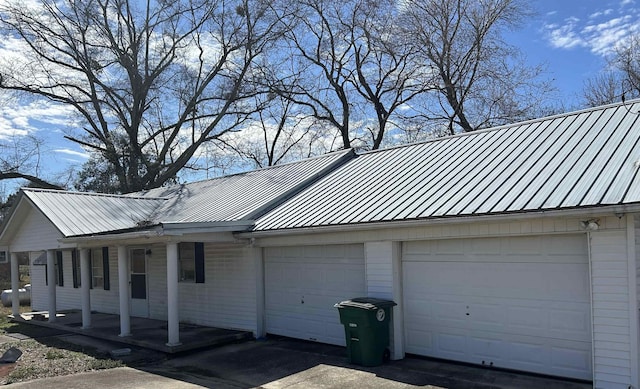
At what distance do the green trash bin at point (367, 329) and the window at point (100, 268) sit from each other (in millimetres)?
10660

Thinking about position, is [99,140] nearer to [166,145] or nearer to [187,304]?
[166,145]

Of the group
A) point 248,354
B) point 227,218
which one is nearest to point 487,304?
point 248,354

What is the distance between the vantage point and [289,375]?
8531mm

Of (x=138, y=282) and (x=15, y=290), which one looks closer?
(x=138, y=282)

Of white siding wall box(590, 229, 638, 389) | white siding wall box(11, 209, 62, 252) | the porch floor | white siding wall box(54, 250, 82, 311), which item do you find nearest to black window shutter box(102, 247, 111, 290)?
the porch floor

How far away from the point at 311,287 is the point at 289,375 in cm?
268

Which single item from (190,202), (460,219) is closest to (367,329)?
(460,219)

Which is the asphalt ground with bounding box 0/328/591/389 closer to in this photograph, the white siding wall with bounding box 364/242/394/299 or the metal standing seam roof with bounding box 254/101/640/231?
the white siding wall with bounding box 364/242/394/299

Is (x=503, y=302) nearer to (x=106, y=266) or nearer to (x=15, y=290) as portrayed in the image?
(x=106, y=266)

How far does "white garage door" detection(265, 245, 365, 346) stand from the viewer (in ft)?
33.8

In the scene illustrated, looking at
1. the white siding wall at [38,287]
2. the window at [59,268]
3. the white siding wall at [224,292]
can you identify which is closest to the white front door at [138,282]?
the white siding wall at [224,292]

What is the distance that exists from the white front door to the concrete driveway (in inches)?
217

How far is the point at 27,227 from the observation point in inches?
639

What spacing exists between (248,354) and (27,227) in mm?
9954
